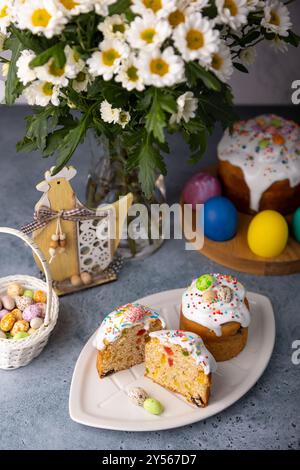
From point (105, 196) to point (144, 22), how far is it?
0.84 meters

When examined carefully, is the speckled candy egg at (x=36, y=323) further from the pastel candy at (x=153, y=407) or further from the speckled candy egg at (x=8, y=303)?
the pastel candy at (x=153, y=407)

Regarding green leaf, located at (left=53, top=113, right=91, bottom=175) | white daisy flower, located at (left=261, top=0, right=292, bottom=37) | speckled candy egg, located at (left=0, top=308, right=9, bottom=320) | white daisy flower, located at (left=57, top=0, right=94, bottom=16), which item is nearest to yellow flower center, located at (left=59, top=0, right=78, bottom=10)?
white daisy flower, located at (left=57, top=0, right=94, bottom=16)

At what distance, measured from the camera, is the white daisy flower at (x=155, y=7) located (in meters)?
1.31

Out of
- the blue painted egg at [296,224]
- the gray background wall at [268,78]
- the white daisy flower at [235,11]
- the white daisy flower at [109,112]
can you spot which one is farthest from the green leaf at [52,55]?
the gray background wall at [268,78]

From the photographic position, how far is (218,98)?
163 centimetres

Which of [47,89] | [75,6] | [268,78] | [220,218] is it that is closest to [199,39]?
[75,6]

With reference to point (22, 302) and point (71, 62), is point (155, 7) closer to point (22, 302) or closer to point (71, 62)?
point (71, 62)

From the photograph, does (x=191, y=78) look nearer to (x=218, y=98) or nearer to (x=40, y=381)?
(x=218, y=98)

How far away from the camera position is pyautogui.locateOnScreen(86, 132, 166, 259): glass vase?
200 cm

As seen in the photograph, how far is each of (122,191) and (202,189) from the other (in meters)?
0.30

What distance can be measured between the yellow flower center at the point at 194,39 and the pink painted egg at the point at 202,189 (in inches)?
35.2

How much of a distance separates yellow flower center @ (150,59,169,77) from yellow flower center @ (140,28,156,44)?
0.13ft

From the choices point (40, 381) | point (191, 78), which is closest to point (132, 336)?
point (40, 381)

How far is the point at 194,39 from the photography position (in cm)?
135
